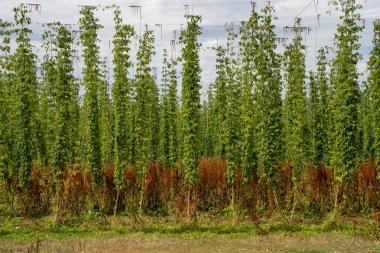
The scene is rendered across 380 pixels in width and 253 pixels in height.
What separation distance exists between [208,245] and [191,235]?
7.25 ft

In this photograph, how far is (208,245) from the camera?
1480 cm

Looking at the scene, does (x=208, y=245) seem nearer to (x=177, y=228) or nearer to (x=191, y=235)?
(x=191, y=235)

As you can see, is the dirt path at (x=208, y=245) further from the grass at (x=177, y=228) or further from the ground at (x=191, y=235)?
the grass at (x=177, y=228)

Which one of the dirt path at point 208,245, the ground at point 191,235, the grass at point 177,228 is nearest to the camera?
the dirt path at point 208,245

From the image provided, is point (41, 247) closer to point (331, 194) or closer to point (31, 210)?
point (31, 210)

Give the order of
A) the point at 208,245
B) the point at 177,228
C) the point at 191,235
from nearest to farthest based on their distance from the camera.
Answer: the point at 208,245 < the point at 191,235 < the point at 177,228

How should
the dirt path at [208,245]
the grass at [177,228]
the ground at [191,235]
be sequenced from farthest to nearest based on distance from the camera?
the grass at [177,228]
the ground at [191,235]
the dirt path at [208,245]

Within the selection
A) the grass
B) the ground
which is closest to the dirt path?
the ground

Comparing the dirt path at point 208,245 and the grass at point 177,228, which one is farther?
the grass at point 177,228

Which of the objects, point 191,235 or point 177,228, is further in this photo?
point 177,228

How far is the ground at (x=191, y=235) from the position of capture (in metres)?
14.3

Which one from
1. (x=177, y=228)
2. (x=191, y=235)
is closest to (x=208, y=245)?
(x=191, y=235)

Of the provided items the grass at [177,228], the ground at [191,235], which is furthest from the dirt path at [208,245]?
the grass at [177,228]

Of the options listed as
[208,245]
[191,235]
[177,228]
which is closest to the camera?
[208,245]
